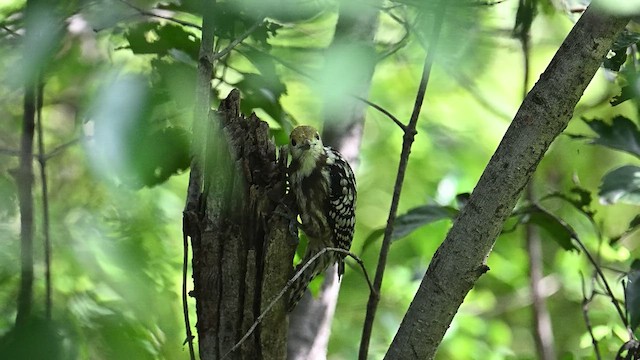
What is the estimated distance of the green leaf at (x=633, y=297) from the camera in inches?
68.6

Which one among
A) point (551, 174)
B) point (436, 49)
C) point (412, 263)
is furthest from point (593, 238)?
point (436, 49)

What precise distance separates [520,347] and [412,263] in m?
1.49

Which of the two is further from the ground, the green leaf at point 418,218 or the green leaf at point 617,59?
the green leaf at point 617,59

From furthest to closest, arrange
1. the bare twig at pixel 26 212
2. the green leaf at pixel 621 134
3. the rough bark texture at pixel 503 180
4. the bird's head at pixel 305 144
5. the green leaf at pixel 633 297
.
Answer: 1. the green leaf at pixel 621 134
2. the bird's head at pixel 305 144
3. the green leaf at pixel 633 297
4. the rough bark texture at pixel 503 180
5. the bare twig at pixel 26 212

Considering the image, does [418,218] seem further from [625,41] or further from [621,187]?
[625,41]

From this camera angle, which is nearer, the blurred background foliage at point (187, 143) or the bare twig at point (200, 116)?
the blurred background foliage at point (187, 143)

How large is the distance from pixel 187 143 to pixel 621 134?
4.19ft

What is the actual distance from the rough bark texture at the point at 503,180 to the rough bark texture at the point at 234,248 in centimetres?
28

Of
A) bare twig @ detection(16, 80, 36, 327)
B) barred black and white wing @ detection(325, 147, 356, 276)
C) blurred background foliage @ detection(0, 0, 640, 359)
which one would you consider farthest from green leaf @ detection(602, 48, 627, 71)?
bare twig @ detection(16, 80, 36, 327)

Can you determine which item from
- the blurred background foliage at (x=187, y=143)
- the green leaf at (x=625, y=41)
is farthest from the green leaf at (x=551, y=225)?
the green leaf at (x=625, y=41)

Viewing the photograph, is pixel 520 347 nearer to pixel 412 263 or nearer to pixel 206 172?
pixel 412 263

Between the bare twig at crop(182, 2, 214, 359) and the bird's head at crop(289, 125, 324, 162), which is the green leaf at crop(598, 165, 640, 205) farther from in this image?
the bare twig at crop(182, 2, 214, 359)

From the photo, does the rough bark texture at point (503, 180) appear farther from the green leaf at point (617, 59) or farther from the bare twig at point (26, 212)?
the bare twig at point (26, 212)

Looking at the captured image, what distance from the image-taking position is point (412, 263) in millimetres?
3367
